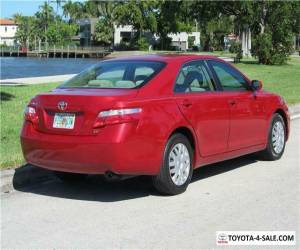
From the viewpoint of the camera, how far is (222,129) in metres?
7.55

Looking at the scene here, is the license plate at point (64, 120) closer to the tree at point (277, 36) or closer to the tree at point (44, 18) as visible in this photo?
the tree at point (277, 36)

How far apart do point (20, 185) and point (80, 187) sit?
0.76 metres

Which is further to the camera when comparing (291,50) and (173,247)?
(291,50)

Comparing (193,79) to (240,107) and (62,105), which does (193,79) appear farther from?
(62,105)

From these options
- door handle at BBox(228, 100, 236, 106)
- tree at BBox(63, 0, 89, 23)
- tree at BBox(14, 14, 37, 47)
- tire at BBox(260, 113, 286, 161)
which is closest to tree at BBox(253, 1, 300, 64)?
tire at BBox(260, 113, 286, 161)

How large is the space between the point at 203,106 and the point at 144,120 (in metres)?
1.13

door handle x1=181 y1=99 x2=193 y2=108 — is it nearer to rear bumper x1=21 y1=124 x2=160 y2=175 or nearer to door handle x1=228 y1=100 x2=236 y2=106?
rear bumper x1=21 y1=124 x2=160 y2=175

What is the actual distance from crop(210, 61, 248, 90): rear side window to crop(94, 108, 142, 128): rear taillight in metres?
1.95

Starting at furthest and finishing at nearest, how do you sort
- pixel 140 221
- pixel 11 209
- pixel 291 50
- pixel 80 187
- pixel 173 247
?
pixel 291 50 < pixel 80 187 < pixel 11 209 < pixel 140 221 < pixel 173 247

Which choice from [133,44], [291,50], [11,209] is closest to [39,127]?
[11,209]

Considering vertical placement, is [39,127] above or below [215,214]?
above

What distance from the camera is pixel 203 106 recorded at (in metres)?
7.22

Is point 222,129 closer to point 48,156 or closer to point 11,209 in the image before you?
point 48,156

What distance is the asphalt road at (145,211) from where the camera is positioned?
5367mm
